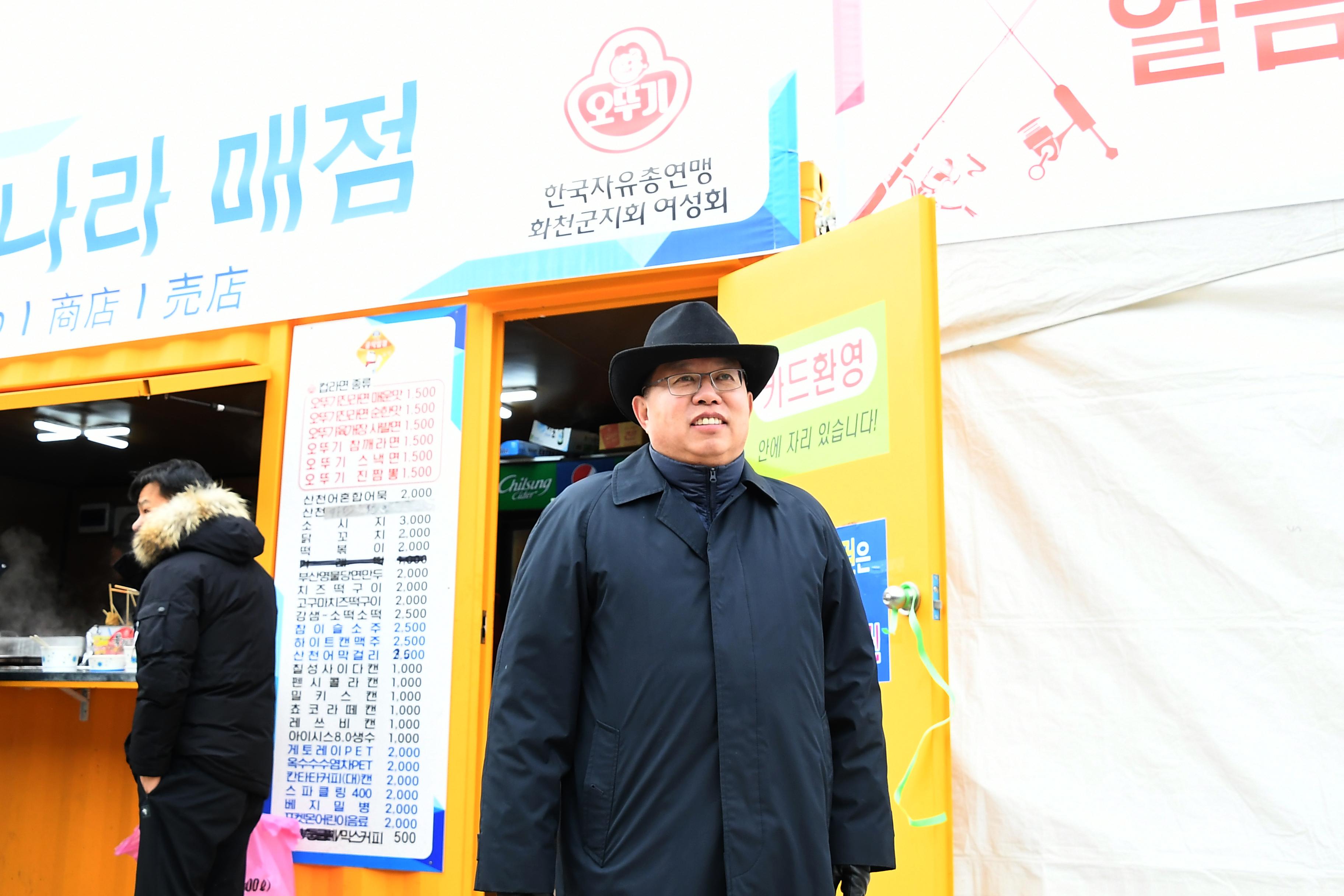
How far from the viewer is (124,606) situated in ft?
24.3

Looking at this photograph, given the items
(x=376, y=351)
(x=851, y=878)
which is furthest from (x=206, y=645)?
(x=851, y=878)

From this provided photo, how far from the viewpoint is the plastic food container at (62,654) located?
4418 millimetres

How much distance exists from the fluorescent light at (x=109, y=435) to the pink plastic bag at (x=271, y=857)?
126 inches

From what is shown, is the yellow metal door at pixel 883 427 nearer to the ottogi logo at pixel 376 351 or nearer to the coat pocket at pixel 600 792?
the coat pocket at pixel 600 792

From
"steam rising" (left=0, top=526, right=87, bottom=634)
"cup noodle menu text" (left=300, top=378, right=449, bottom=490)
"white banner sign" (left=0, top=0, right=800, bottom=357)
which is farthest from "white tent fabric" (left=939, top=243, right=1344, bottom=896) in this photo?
"steam rising" (left=0, top=526, right=87, bottom=634)

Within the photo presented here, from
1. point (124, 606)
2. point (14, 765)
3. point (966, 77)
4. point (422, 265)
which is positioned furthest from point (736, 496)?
point (124, 606)

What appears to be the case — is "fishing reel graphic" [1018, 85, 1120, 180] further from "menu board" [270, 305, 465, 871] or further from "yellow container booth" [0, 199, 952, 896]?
"menu board" [270, 305, 465, 871]

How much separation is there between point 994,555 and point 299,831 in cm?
266

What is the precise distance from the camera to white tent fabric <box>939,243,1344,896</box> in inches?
115

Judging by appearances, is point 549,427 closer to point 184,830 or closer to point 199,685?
point 199,685

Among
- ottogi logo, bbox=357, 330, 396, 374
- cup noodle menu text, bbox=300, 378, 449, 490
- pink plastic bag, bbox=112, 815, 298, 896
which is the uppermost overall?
ottogi logo, bbox=357, 330, 396, 374

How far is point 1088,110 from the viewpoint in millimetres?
3414

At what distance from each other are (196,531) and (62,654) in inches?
64.8

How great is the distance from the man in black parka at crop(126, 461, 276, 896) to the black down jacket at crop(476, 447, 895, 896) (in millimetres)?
1826
